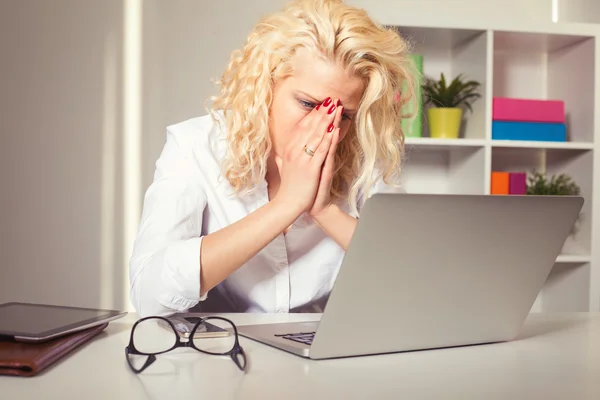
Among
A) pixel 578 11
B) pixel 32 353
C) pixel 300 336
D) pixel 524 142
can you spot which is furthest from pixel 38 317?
pixel 578 11

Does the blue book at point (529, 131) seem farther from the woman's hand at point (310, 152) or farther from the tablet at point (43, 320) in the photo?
the tablet at point (43, 320)

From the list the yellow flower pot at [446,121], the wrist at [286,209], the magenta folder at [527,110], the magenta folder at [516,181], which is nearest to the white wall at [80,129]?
the yellow flower pot at [446,121]

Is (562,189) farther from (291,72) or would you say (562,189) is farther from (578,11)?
(291,72)

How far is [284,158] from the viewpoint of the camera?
56.8 inches

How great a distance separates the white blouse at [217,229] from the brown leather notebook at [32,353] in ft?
1.26

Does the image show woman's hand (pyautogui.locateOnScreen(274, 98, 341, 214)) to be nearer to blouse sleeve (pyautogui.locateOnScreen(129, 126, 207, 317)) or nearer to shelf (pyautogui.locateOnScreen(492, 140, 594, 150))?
blouse sleeve (pyautogui.locateOnScreen(129, 126, 207, 317))

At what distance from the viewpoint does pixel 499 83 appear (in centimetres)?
311

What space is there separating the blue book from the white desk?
6.13 feet

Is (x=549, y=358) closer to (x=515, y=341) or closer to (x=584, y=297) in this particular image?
(x=515, y=341)

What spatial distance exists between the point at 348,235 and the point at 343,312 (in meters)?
0.64

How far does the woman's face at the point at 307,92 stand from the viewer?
1.41m

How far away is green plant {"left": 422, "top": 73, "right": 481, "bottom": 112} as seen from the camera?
2.78 m

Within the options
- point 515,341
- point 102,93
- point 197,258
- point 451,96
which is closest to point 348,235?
point 197,258

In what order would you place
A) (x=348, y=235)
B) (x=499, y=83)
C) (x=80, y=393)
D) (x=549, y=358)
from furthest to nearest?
(x=499, y=83), (x=348, y=235), (x=549, y=358), (x=80, y=393)
